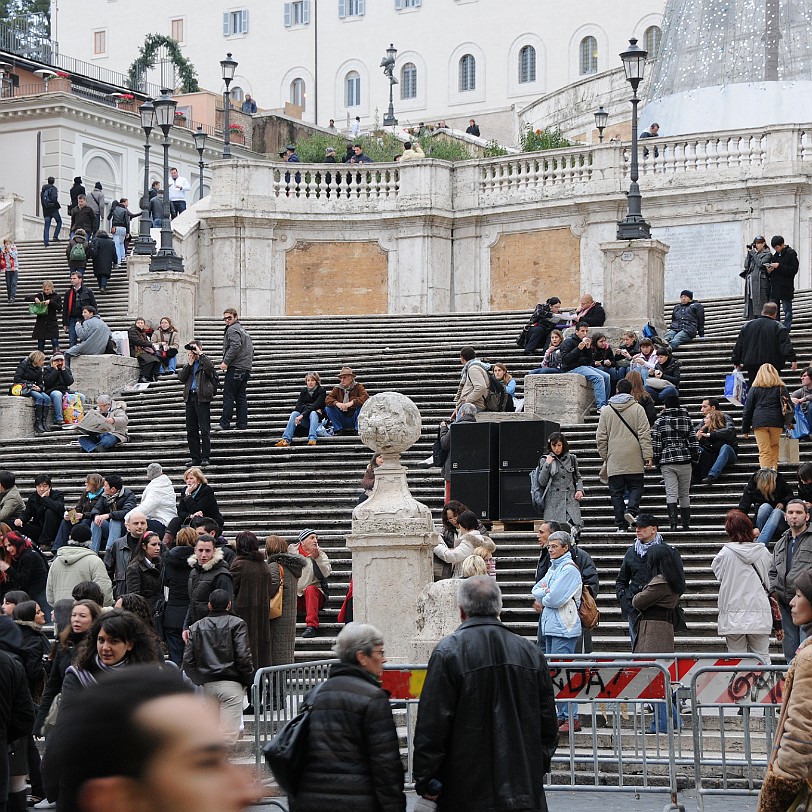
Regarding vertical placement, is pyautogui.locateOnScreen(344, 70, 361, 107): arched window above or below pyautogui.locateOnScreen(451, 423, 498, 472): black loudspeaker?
above

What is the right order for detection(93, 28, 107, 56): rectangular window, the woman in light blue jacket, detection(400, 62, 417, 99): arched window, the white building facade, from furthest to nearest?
detection(93, 28, 107, 56): rectangular window, detection(400, 62, 417, 99): arched window, the white building facade, the woman in light blue jacket

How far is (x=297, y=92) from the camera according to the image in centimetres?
8581

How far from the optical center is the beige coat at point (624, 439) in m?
16.6

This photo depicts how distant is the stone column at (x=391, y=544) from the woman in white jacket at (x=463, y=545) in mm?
360

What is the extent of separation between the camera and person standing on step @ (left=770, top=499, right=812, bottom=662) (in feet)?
39.0

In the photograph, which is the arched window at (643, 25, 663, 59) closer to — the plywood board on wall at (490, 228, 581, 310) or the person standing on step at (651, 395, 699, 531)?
the plywood board on wall at (490, 228, 581, 310)

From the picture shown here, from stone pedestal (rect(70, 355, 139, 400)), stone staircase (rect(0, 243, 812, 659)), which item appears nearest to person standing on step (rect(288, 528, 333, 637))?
stone staircase (rect(0, 243, 812, 659))

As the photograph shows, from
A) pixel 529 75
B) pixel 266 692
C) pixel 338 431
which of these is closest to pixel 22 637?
pixel 266 692

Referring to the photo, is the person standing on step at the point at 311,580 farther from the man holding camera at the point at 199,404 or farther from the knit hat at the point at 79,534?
the man holding camera at the point at 199,404

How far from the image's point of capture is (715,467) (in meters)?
17.5

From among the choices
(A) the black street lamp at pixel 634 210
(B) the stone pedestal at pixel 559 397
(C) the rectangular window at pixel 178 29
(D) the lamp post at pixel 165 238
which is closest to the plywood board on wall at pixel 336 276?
(D) the lamp post at pixel 165 238

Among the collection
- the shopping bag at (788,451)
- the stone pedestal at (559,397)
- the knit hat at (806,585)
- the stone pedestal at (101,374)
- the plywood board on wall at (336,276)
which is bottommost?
the knit hat at (806,585)

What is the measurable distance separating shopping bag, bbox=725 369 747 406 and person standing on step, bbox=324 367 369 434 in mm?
4198

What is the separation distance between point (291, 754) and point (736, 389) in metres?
13.1
